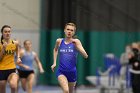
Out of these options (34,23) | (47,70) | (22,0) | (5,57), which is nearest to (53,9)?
(34,23)

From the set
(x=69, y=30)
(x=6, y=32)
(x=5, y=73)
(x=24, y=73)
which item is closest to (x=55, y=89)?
(x=24, y=73)

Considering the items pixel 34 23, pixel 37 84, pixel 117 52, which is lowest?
pixel 37 84

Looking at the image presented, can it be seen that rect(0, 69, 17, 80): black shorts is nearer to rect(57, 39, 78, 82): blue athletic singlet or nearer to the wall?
rect(57, 39, 78, 82): blue athletic singlet

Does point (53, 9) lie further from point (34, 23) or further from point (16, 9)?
point (16, 9)

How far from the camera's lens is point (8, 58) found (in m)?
10.9

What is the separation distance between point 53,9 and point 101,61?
3245mm

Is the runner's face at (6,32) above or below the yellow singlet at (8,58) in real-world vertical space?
above

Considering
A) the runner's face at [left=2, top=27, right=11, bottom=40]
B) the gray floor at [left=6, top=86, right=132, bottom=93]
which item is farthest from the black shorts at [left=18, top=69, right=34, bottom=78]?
the gray floor at [left=6, top=86, right=132, bottom=93]

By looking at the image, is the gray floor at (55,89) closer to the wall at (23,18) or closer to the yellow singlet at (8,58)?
the wall at (23,18)

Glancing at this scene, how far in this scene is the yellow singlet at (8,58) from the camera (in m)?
10.8

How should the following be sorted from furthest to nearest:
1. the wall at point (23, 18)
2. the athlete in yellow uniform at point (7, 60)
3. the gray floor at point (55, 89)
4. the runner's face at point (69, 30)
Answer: the gray floor at point (55, 89) < the wall at point (23, 18) < the athlete in yellow uniform at point (7, 60) < the runner's face at point (69, 30)

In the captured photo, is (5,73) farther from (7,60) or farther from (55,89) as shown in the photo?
(55,89)

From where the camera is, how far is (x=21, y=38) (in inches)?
776

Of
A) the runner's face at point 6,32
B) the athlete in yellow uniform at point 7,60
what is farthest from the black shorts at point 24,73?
the runner's face at point 6,32
